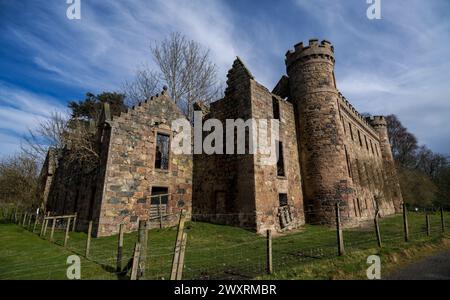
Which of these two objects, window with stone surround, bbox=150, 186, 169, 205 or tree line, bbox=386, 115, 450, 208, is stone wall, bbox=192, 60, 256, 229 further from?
tree line, bbox=386, 115, 450, 208

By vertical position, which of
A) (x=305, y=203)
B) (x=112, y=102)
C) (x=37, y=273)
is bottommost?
(x=37, y=273)

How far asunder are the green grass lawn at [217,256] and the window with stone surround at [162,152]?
5052mm

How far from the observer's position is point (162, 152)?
16250mm

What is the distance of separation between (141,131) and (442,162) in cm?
5275

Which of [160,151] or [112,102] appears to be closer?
[160,151]

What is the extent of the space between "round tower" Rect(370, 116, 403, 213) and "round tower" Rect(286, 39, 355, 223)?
52.2 ft

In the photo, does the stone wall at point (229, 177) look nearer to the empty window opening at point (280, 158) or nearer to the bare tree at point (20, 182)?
the empty window opening at point (280, 158)

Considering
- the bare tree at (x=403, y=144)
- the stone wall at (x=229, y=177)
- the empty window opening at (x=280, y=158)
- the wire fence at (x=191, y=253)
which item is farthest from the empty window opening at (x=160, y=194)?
the bare tree at (x=403, y=144)

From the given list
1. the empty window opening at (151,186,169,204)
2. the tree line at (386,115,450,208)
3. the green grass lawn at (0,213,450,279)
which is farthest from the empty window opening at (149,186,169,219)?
the tree line at (386,115,450,208)

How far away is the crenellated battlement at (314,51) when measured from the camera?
16859 millimetres

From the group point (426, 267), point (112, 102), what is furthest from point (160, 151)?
point (112, 102)

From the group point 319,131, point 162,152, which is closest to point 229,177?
point 162,152

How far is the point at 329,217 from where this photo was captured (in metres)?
14.5

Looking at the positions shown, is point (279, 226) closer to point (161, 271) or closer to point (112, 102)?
point (161, 271)
